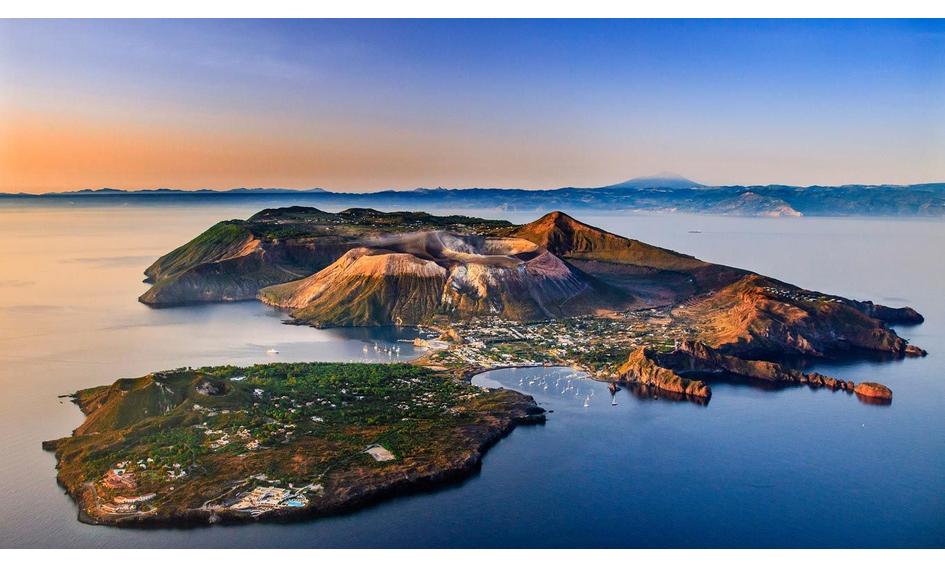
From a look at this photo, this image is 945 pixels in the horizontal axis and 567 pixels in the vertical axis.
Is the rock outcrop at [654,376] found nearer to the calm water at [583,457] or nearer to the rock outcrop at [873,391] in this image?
the calm water at [583,457]

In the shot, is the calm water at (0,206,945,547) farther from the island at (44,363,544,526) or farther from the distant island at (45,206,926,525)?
the distant island at (45,206,926,525)

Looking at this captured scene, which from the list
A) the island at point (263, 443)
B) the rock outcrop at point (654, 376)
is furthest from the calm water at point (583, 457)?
the rock outcrop at point (654, 376)

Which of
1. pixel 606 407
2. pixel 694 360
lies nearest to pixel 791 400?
pixel 694 360

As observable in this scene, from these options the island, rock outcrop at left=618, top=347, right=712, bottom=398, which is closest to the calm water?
the island

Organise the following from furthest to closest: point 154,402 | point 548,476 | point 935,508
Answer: point 154,402
point 548,476
point 935,508

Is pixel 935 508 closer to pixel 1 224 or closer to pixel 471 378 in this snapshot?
pixel 471 378
